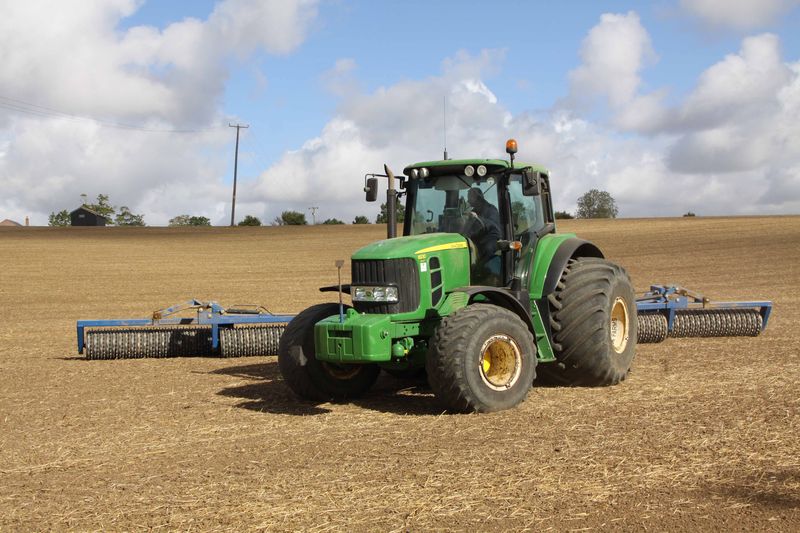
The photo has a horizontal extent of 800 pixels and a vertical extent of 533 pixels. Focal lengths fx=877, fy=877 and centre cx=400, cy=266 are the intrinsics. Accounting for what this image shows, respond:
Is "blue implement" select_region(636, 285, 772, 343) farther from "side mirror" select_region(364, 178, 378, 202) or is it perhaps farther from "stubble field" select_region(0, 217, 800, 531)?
"side mirror" select_region(364, 178, 378, 202)

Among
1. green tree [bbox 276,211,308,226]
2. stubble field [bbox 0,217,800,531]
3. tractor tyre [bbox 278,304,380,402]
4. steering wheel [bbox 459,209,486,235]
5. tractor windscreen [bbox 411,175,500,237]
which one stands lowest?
stubble field [bbox 0,217,800,531]

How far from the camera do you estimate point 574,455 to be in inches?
249

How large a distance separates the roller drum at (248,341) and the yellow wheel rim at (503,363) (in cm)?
496

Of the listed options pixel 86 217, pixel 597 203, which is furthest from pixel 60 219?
pixel 597 203

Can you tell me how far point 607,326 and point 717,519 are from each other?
4428 millimetres

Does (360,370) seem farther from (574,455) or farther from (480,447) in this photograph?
(574,455)

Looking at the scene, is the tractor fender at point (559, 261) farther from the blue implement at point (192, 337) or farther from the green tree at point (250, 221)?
the green tree at point (250, 221)

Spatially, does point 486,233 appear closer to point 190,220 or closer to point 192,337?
point 192,337

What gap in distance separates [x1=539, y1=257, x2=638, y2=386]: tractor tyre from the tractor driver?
2.36ft

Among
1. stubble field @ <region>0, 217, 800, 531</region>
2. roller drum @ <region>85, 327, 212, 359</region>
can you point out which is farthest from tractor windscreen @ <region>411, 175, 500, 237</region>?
roller drum @ <region>85, 327, 212, 359</region>

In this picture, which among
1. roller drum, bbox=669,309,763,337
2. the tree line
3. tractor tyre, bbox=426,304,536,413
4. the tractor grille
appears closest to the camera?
tractor tyre, bbox=426,304,536,413

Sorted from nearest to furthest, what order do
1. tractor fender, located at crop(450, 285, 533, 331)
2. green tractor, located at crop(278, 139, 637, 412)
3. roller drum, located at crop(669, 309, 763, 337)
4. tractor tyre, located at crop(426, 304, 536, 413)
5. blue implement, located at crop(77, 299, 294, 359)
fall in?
tractor tyre, located at crop(426, 304, 536, 413)
green tractor, located at crop(278, 139, 637, 412)
tractor fender, located at crop(450, 285, 533, 331)
blue implement, located at crop(77, 299, 294, 359)
roller drum, located at crop(669, 309, 763, 337)

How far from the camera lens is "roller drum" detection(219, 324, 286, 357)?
12.4 m

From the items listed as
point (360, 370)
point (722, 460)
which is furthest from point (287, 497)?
point (360, 370)
